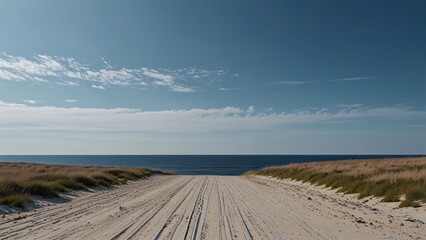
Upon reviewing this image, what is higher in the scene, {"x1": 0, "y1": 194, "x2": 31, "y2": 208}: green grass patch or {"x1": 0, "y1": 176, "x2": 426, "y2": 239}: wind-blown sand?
{"x1": 0, "y1": 194, "x2": 31, "y2": 208}: green grass patch

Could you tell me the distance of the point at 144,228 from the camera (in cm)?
1093

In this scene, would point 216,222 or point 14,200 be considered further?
point 14,200

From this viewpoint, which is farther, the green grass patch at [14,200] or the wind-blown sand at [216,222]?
the green grass patch at [14,200]

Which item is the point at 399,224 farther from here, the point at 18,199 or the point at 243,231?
the point at 18,199

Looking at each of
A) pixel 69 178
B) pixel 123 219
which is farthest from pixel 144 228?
pixel 69 178

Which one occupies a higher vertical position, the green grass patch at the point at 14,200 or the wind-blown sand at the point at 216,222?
the green grass patch at the point at 14,200

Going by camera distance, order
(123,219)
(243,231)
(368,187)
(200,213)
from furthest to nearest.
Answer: (368,187), (200,213), (123,219), (243,231)

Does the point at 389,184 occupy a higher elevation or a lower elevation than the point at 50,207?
higher

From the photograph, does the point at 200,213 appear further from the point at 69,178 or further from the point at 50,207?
the point at 69,178

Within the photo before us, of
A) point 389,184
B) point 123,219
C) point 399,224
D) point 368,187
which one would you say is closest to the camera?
point 399,224

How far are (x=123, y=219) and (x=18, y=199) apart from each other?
562 centimetres

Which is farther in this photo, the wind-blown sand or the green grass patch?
the green grass patch

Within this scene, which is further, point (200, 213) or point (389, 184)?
point (389, 184)

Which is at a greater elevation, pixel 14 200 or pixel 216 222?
pixel 14 200
